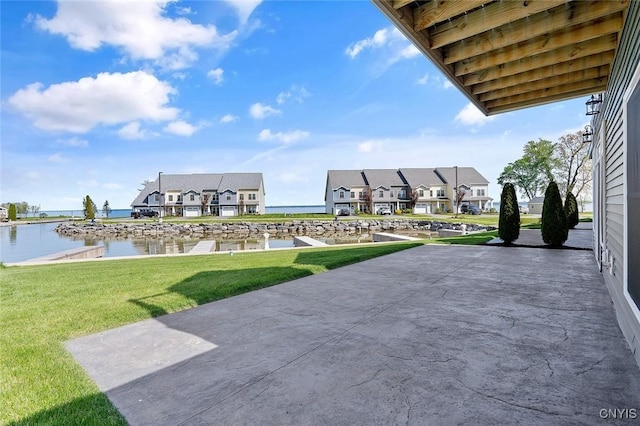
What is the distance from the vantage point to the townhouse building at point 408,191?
45.0 metres

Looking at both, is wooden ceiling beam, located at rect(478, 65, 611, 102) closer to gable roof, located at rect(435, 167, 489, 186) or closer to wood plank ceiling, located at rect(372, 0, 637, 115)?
wood plank ceiling, located at rect(372, 0, 637, 115)

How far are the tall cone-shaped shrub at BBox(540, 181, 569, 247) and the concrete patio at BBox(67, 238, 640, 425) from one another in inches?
197

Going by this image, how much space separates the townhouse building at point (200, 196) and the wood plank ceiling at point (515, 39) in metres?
43.8

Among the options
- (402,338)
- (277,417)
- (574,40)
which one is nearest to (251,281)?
(402,338)

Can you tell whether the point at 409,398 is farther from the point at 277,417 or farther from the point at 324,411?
the point at 277,417

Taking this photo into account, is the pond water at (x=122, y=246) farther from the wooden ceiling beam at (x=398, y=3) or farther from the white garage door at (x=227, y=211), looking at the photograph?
the white garage door at (x=227, y=211)

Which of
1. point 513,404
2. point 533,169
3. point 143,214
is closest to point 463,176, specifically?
point 533,169

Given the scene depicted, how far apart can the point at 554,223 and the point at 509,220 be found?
1115 mm

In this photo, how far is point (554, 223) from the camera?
8906 millimetres

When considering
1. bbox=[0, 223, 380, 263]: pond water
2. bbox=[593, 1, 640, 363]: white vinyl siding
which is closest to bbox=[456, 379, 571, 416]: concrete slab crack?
bbox=[593, 1, 640, 363]: white vinyl siding

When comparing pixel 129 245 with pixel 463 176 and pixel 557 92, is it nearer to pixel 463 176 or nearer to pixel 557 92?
pixel 557 92

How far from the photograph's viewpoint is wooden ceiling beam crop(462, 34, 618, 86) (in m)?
3.77

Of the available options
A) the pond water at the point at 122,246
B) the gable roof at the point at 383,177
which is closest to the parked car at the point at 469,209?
the gable roof at the point at 383,177

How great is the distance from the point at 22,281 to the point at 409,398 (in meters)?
7.49
